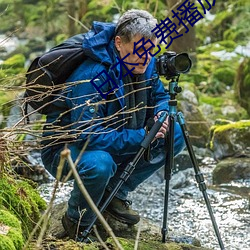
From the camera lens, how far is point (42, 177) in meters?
5.59

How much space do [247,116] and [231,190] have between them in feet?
9.84

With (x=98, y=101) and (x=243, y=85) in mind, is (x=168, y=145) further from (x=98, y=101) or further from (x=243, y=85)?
(x=243, y=85)

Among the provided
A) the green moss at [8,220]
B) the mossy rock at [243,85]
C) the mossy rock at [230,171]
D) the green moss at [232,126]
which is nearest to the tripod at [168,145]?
the green moss at [8,220]

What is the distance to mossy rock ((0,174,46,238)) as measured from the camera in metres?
2.78

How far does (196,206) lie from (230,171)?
0.88 meters

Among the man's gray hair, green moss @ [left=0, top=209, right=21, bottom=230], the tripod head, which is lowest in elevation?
green moss @ [left=0, top=209, right=21, bottom=230]

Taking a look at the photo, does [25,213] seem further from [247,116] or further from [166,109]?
[247,116]

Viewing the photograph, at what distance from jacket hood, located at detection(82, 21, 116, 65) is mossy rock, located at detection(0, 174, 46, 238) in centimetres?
77

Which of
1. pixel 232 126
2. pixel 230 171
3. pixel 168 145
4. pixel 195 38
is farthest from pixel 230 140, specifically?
pixel 195 38

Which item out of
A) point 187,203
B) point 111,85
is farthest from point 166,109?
point 187,203

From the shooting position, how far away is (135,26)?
2.97 m

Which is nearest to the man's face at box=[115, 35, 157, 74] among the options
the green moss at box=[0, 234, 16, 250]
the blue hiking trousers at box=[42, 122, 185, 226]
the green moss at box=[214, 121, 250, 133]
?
the blue hiking trousers at box=[42, 122, 185, 226]

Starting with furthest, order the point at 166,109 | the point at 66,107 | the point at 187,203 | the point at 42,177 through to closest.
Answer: the point at 42,177 < the point at 187,203 < the point at 166,109 < the point at 66,107

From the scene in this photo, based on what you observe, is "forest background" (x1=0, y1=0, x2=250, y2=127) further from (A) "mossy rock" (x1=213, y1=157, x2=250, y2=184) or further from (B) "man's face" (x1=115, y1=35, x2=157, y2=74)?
(B) "man's face" (x1=115, y1=35, x2=157, y2=74)
